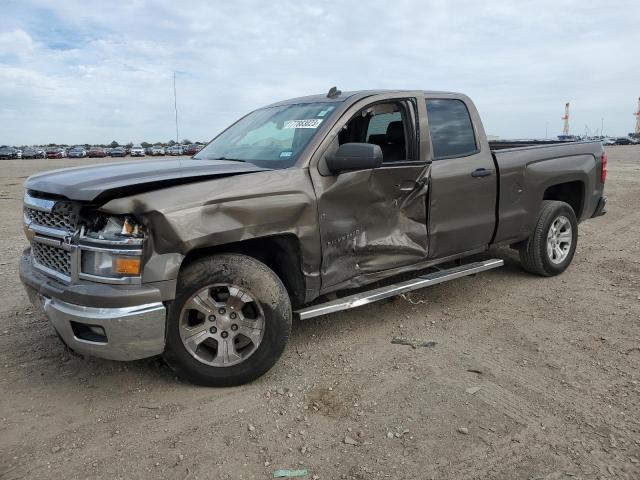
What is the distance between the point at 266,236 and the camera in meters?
3.29

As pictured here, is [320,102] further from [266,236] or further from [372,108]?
[266,236]

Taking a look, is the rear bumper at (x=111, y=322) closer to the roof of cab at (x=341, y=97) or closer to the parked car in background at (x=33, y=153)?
the roof of cab at (x=341, y=97)

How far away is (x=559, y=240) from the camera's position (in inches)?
218

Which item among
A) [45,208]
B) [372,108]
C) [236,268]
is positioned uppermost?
[372,108]

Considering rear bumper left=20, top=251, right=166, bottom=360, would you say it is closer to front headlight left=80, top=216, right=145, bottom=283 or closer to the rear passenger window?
front headlight left=80, top=216, right=145, bottom=283

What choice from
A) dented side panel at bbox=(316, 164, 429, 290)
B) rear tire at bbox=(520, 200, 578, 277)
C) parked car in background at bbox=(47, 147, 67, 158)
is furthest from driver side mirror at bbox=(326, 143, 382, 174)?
parked car in background at bbox=(47, 147, 67, 158)

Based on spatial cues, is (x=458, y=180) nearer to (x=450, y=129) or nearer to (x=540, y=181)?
(x=450, y=129)

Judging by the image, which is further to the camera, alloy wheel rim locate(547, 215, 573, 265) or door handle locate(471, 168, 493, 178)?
alloy wheel rim locate(547, 215, 573, 265)

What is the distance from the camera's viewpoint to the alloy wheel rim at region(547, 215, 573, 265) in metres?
5.41

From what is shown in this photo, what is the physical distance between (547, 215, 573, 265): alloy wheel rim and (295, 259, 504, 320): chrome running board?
2.93 feet

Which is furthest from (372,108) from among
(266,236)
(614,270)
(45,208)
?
(614,270)

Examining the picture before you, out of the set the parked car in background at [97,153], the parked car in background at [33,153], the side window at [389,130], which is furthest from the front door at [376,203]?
the parked car in background at [97,153]

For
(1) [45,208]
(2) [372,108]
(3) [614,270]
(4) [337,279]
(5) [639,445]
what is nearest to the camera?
(5) [639,445]

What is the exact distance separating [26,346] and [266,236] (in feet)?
7.01
